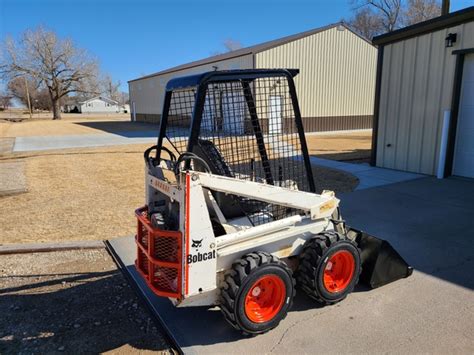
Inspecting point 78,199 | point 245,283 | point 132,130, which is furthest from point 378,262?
point 132,130

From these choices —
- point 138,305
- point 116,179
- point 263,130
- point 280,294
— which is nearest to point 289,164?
point 263,130

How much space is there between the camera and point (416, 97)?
345 inches

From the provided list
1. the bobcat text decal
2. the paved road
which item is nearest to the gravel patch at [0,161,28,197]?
the paved road

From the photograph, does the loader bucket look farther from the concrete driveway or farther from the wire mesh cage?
the wire mesh cage

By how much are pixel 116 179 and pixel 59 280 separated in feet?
16.6

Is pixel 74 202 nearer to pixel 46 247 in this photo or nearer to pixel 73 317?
pixel 46 247

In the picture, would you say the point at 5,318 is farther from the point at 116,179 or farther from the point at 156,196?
the point at 116,179

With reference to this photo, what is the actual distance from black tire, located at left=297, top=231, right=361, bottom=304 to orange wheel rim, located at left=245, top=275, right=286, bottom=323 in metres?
0.31

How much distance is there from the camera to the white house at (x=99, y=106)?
82.6 metres

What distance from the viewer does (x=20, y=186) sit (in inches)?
307

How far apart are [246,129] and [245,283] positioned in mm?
1381

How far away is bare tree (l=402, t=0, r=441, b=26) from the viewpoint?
3853 cm

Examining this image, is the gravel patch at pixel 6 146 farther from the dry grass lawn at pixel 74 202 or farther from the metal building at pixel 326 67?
the metal building at pixel 326 67

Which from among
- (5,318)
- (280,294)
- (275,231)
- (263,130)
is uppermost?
(263,130)
